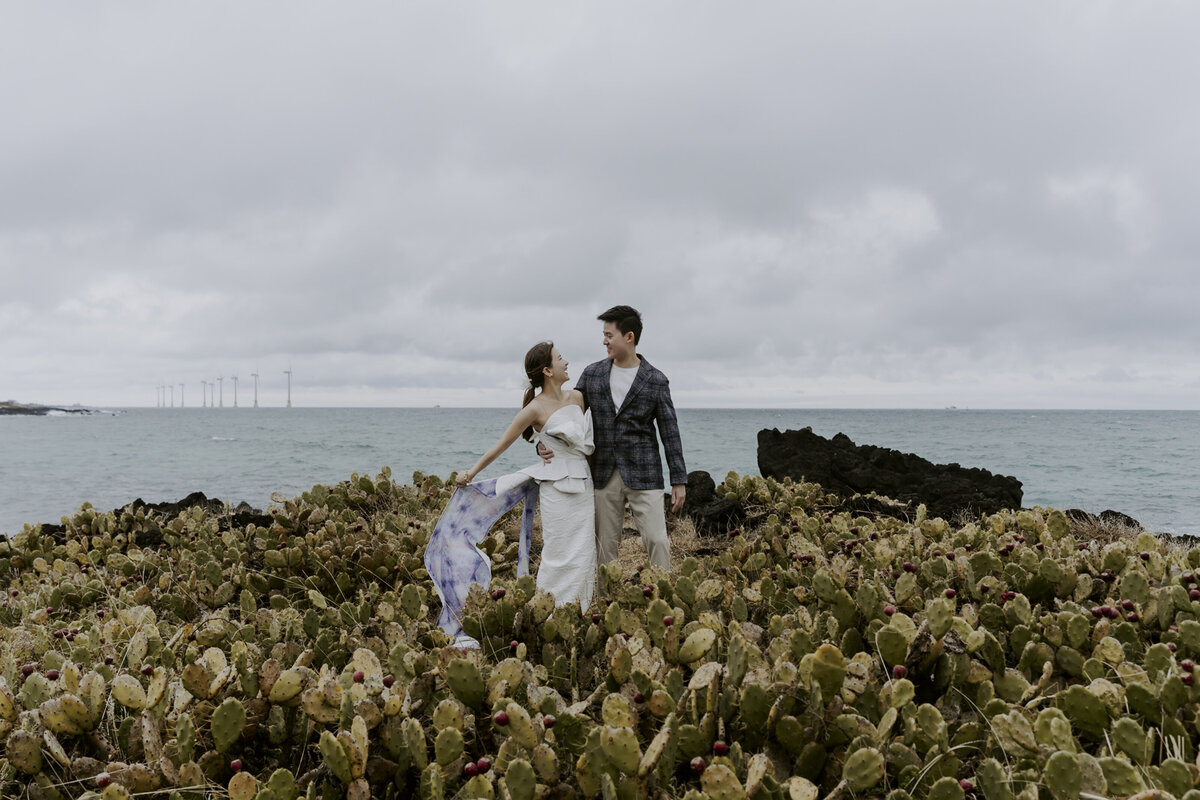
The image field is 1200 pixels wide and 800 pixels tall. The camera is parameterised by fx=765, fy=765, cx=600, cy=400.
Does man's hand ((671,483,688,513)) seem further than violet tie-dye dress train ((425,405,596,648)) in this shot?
Yes

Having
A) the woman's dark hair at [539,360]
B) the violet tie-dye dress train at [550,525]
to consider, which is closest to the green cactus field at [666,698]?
the violet tie-dye dress train at [550,525]

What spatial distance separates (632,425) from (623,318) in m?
0.83

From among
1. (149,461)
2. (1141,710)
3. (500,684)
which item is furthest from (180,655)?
(149,461)

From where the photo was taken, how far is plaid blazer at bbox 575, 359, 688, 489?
232 inches

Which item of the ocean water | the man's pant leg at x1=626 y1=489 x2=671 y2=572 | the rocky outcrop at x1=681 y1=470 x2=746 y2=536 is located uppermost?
the man's pant leg at x1=626 y1=489 x2=671 y2=572

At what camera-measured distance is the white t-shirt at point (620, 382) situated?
19.5 feet

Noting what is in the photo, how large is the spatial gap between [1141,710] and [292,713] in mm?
3448

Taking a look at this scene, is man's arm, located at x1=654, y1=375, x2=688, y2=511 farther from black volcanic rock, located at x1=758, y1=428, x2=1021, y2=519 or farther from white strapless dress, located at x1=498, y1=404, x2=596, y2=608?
black volcanic rock, located at x1=758, y1=428, x2=1021, y2=519

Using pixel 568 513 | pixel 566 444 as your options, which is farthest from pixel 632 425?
pixel 568 513

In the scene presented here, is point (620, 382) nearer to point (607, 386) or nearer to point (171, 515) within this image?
point (607, 386)

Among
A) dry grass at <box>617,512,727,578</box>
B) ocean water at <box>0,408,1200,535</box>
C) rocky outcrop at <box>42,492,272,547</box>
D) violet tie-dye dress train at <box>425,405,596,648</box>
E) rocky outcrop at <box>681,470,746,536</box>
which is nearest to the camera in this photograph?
violet tie-dye dress train at <box>425,405,596,648</box>

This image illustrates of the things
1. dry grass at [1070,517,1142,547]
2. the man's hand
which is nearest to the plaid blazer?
the man's hand

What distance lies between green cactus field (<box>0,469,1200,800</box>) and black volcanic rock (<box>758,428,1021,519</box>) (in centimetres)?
371

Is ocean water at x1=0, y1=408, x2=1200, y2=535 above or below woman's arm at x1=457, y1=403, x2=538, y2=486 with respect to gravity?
below
